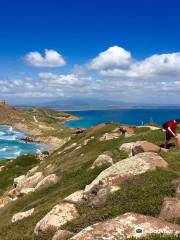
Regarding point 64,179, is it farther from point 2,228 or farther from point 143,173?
point 143,173

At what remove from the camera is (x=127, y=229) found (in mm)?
16344

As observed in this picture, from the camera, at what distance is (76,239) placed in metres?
15.8

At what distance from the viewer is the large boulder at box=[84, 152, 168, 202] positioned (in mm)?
24969

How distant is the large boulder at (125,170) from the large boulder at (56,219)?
230 centimetres

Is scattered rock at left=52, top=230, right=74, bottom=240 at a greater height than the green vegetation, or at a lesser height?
greater

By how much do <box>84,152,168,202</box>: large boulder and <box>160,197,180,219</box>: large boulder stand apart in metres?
5.35

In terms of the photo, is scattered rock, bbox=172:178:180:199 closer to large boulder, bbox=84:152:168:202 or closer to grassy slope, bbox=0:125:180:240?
grassy slope, bbox=0:125:180:240

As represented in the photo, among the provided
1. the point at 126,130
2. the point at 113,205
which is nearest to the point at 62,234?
the point at 113,205

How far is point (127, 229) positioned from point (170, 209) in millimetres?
3423

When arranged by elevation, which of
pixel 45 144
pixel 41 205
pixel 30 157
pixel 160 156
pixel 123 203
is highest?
pixel 160 156

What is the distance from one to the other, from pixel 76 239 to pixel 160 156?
45.0 ft

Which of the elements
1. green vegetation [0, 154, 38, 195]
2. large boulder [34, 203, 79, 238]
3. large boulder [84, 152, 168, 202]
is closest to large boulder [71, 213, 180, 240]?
large boulder [34, 203, 79, 238]

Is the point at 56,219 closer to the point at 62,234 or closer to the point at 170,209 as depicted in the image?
the point at 62,234

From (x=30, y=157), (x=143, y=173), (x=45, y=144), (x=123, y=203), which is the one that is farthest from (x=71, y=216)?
(x=45, y=144)
